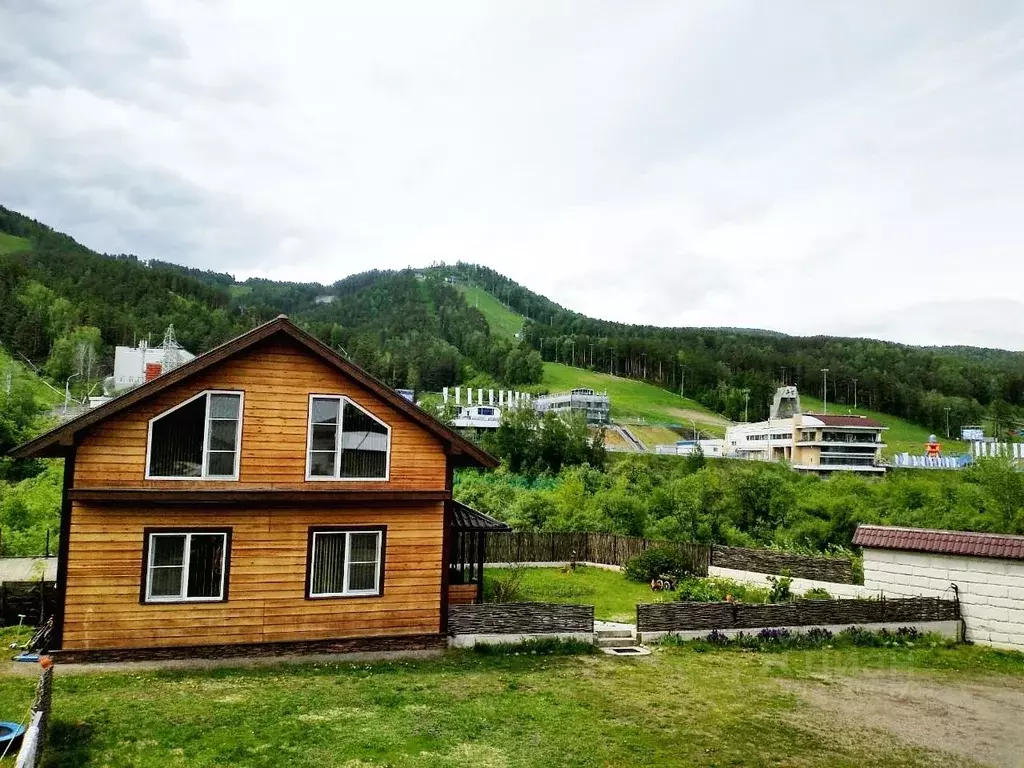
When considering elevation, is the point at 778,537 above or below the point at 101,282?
below

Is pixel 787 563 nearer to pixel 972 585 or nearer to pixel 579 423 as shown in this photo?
pixel 972 585

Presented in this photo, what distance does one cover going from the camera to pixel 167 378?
1373cm

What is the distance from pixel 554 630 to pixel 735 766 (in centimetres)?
700

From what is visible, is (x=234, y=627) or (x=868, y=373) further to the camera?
(x=868, y=373)

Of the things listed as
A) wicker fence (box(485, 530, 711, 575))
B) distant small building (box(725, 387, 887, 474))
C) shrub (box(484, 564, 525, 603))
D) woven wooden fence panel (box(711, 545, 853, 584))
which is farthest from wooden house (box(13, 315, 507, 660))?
distant small building (box(725, 387, 887, 474))

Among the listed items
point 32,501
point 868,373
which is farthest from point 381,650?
point 868,373

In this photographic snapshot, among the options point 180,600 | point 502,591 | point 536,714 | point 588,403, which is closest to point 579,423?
point 588,403

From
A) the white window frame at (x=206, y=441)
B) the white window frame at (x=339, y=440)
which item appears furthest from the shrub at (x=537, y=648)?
the white window frame at (x=206, y=441)

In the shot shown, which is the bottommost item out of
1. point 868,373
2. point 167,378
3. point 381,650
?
point 381,650

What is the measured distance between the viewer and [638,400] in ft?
517

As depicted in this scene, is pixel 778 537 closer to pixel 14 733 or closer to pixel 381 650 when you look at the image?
pixel 381 650

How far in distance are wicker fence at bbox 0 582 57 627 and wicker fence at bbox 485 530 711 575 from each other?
1669 cm

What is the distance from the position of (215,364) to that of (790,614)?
15.0 metres

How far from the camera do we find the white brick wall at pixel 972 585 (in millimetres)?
17328
